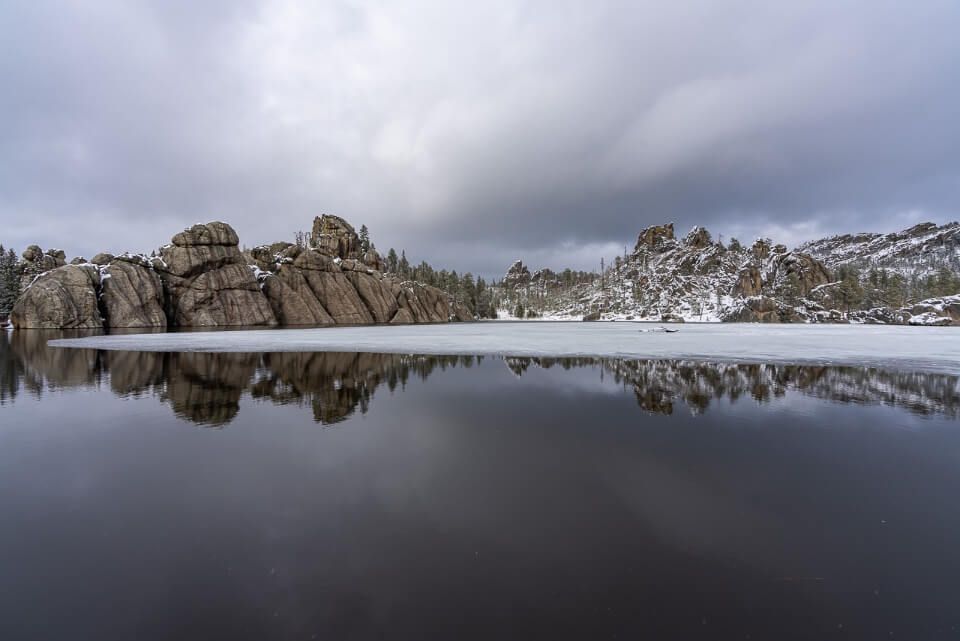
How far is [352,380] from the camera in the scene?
1723 centimetres

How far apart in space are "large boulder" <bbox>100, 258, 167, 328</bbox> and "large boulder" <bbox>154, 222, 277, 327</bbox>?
3.82 m

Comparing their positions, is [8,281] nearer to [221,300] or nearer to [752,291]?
[221,300]

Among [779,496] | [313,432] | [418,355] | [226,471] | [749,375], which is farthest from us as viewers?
[418,355]

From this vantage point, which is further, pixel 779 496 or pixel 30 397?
pixel 30 397

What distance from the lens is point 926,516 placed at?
19.1 feet

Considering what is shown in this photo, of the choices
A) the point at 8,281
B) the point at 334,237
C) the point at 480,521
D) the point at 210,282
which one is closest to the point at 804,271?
the point at 334,237

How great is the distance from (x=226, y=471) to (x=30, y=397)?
12.4m

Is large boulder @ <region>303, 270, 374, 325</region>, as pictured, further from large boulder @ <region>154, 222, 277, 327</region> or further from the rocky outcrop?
the rocky outcrop

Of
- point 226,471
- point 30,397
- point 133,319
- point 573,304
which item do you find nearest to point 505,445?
point 226,471

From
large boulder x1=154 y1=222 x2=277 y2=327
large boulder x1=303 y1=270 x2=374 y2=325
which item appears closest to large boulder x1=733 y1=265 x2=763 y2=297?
large boulder x1=303 y1=270 x2=374 y2=325

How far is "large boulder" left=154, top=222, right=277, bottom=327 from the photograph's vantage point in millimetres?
73938

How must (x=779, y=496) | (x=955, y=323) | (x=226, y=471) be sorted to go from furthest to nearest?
(x=955, y=323) → (x=226, y=471) → (x=779, y=496)

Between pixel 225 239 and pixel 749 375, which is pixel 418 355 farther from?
pixel 225 239

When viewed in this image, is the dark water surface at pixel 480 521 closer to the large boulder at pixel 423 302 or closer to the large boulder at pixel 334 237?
the large boulder at pixel 423 302
